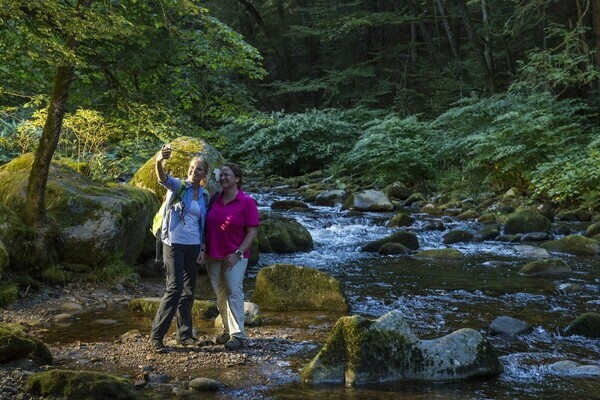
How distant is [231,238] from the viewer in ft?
19.5

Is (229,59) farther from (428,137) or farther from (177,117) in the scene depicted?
(428,137)

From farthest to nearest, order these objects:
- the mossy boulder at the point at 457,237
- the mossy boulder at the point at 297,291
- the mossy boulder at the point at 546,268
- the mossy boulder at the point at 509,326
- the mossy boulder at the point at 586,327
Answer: the mossy boulder at the point at 457,237 < the mossy boulder at the point at 546,268 < the mossy boulder at the point at 297,291 < the mossy boulder at the point at 509,326 < the mossy boulder at the point at 586,327

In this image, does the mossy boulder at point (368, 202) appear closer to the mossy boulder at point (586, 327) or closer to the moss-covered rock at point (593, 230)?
the moss-covered rock at point (593, 230)

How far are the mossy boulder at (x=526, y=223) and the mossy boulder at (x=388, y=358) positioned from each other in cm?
871

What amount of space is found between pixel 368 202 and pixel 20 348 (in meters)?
13.3

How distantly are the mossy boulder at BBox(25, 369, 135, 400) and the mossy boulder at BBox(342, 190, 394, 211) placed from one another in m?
13.4

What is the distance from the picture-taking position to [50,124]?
8.27 meters

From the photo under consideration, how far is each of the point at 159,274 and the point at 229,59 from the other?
11.9 ft

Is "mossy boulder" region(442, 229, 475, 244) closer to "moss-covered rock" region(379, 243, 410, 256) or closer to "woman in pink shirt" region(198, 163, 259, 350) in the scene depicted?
"moss-covered rock" region(379, 243, 410, 256)

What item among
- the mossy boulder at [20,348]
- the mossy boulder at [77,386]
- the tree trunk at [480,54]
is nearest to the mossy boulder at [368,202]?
the tree trunk at [480,54]

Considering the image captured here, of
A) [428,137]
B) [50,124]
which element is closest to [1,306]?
[50,124]

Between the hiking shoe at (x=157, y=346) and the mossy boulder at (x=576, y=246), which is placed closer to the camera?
the hiking shoe at (x=157, y=346)

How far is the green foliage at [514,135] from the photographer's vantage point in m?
16.9

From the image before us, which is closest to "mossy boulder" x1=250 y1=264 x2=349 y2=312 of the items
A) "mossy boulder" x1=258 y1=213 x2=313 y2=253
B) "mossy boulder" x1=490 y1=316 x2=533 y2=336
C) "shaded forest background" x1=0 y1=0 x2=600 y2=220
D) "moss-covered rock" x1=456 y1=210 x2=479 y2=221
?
"mossy boulder" x1=490 y1=316 x2=533 y2=336
